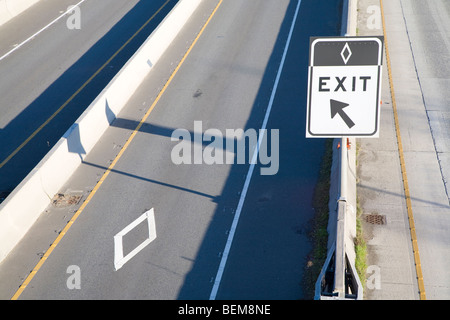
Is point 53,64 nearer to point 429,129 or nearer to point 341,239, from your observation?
point 429,129

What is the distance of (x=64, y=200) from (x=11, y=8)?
1824 cm

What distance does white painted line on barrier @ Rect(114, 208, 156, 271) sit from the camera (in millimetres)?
14164

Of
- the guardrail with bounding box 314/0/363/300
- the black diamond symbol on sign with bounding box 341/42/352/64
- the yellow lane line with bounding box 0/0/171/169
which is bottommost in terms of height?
the guardrail with bounding box 314/0/363/300

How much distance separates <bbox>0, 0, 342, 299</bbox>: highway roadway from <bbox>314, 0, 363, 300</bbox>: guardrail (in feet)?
2.95

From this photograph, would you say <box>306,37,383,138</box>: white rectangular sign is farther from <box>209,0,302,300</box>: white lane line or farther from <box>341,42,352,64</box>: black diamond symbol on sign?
<box>209,0,302,300</box>: white lane line

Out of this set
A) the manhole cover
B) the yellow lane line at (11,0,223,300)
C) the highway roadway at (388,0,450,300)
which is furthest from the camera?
the manhole cover

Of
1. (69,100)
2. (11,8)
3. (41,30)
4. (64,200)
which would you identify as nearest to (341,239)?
(64,200)

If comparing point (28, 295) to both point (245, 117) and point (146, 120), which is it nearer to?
point (146, 120)

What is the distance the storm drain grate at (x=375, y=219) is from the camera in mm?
15445

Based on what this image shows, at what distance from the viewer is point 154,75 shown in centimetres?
2352

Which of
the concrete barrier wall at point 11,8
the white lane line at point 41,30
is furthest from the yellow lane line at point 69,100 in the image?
the concrete barrier wall at point 11,8

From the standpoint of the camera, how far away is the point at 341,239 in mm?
12789

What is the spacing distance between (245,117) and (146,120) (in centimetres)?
369

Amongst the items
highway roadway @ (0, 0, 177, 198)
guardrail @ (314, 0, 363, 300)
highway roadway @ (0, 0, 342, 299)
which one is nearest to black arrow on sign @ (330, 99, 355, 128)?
guardrail @ (314, 0, 363, 300)
